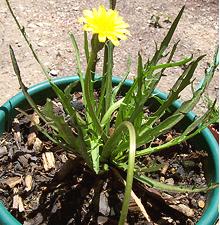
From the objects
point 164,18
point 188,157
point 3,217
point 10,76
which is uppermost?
point 164,18

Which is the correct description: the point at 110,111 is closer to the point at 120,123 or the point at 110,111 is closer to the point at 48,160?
the point at 120,123

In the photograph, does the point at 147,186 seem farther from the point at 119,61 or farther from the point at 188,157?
the point at 119,61

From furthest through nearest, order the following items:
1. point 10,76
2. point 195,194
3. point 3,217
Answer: point 10,76
point 195,194
point 3,217

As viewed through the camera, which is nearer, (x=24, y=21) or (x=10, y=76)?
(x=10, y=76)

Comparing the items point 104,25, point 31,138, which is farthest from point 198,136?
point 104,25

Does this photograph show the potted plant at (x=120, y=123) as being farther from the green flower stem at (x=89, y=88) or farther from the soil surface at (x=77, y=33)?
the soil surface at (x=77, y=33)

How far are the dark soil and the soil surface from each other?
25.3 inches

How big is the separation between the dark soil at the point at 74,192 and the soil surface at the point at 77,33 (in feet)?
2.11

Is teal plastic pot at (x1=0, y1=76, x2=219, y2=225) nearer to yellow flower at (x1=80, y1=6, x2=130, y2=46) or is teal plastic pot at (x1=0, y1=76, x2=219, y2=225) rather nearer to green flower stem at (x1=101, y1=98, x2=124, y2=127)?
green flower stem at (x1=101, y1=98, x2=124, y2=127)

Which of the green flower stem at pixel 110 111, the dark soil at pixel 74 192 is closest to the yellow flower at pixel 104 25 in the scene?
the green flower stem at pixel 110 111

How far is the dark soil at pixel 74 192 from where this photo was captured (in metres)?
1.25

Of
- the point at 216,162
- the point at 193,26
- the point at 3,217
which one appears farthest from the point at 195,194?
the point at 193,26

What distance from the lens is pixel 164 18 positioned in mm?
2428

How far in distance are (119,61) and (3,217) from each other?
1.21m
